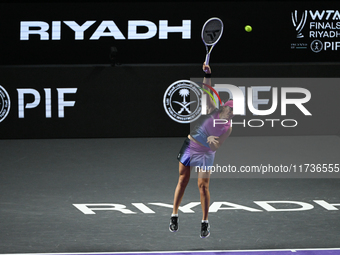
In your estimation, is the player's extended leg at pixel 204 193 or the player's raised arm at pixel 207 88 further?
the player's extended leg at pixel 204 193

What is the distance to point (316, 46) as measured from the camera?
1279cm

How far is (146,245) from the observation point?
21.2 feet

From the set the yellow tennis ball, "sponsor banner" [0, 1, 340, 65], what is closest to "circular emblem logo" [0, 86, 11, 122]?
"sponsor banner" [0, 1, 340, 65]

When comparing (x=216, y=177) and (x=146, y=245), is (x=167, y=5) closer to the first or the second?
(x=216, y=177)

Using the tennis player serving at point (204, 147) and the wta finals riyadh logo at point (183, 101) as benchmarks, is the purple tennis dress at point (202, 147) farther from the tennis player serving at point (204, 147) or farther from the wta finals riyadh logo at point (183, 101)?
the wta finals riyadh logo at point (183, 101)

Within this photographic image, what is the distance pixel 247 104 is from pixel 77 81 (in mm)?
3475

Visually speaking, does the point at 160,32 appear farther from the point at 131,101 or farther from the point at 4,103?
the point at 4,103

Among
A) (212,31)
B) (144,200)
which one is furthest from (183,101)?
(212,31)

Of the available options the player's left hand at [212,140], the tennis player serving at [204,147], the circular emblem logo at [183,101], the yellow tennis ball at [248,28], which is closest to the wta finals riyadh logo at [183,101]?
the circular emblem logo at [183,101]

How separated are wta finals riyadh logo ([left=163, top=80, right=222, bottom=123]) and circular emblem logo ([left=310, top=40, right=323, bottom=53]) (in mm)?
2552

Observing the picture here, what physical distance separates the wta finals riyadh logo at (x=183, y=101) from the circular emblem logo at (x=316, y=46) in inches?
100

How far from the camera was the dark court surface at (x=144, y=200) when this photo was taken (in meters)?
6.64

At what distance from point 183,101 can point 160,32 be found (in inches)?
59.6

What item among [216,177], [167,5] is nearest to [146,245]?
[216,177]
